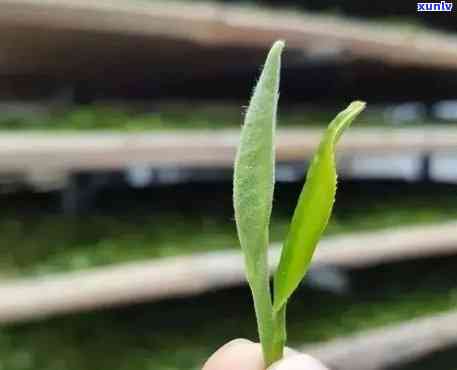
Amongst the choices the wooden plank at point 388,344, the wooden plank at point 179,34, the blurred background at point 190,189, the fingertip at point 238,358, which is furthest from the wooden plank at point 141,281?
the fingertip at point 238,358

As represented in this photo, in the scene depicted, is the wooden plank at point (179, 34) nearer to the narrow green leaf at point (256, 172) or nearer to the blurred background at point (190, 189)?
the blurred background at point (190, 189)

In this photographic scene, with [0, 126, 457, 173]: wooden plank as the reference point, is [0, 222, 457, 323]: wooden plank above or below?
below

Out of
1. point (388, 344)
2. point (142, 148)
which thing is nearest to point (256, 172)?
point (142, 148)

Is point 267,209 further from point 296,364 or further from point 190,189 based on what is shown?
point 190,189

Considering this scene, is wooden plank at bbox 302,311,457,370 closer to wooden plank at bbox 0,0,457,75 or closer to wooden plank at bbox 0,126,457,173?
wooden plank at bbox 0,126,457,173

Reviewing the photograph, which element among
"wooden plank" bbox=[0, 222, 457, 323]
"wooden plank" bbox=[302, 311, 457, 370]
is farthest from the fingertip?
"wooden plank" bbox=[302, 311, 457, 370]

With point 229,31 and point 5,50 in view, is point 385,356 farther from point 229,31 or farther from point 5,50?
point 5,50
